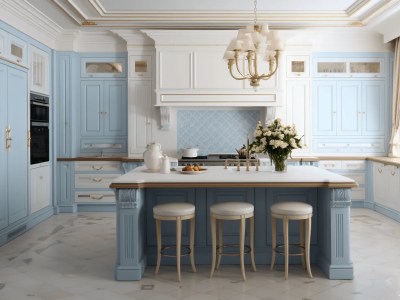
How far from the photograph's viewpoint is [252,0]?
18.0 feet

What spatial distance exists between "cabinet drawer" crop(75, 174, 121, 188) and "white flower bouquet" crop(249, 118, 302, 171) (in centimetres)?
323

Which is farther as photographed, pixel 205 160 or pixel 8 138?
pixel 205 160

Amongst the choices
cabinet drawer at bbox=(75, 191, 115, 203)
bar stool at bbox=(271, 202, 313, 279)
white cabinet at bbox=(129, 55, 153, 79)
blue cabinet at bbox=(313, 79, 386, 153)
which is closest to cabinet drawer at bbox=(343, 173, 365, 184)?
blue cabinet at bbox=(313, 79, 386, 153)

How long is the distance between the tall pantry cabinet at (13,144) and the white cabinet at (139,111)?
5.51 feet

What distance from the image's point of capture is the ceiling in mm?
5566

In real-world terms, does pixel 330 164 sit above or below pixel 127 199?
above

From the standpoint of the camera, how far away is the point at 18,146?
520cm

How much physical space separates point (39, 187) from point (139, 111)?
6.09ft

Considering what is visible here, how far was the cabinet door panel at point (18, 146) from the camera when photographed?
499 centimetres

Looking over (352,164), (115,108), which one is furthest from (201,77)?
(352,164)

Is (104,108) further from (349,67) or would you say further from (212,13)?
(349,67)

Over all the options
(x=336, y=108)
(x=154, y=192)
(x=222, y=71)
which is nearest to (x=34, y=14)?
(x=222, y=71)

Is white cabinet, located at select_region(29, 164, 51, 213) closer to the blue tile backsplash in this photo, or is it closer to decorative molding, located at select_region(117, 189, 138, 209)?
the blue tile backsplash

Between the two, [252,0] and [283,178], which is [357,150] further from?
[283,178]
